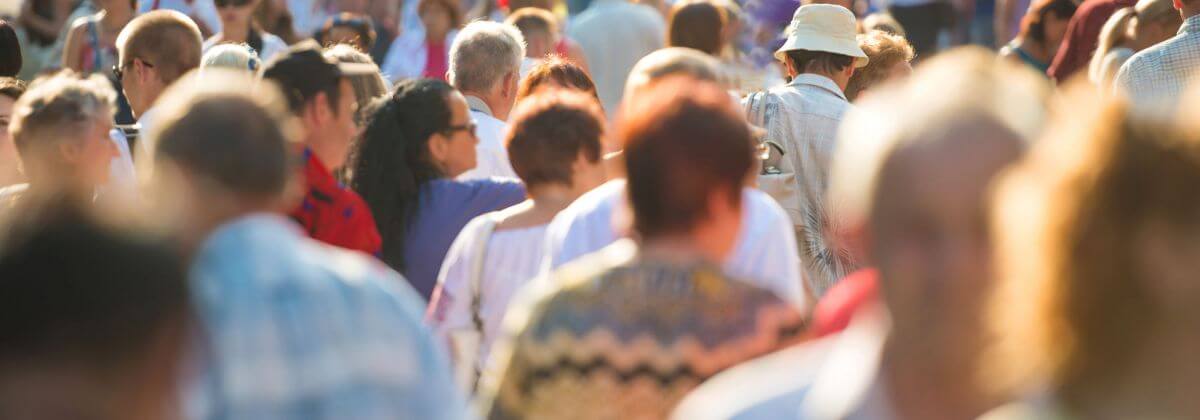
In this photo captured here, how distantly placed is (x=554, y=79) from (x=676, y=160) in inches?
137

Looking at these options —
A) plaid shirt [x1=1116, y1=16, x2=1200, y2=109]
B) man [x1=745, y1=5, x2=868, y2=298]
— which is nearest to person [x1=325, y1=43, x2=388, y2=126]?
man [x1=745, y1=5, x2=868, y2=298]

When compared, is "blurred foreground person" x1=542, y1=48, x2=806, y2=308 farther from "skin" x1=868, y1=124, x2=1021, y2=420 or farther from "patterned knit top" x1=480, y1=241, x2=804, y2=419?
"skin" x1=868, y1=124, x2=1021, y2=420

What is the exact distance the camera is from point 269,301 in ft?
9.64

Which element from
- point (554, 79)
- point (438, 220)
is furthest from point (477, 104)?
point (438, 220)

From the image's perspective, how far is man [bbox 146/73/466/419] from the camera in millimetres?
2920

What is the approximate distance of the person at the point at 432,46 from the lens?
10570 mm

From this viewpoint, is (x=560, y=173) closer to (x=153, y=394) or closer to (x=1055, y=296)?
(x=153, y=394)

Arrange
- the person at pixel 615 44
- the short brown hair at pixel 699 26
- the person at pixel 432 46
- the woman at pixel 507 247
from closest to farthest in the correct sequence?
the woman at pixel 507 247 → the short brown hair at pixel 699 26 → the person at pixel 615 44 → the person at pixel 432 46

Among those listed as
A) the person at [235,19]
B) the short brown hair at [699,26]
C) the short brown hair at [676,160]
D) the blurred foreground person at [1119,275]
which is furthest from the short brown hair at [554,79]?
the blurred foreground person at [1119,275]

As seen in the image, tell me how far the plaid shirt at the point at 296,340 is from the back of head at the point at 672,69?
4.97 ft

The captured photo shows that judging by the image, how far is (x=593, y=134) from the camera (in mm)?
4668

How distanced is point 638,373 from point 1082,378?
124 centimetres

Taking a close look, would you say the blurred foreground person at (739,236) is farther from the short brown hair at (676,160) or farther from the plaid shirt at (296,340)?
the plaid shirt at (296,340)

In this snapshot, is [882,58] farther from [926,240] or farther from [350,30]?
[350,30]
